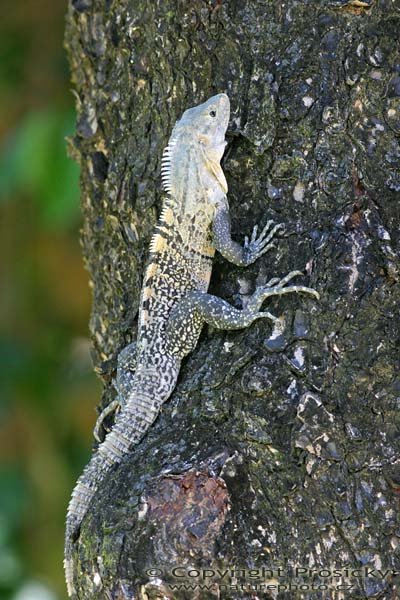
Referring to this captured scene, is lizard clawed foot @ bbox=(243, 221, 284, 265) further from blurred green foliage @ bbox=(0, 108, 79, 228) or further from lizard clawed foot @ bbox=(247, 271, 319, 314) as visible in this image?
blurred green foliage @ bbox=(0, 108, 79, 228)

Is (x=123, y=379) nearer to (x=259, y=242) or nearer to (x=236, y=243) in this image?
(x=236, y=243)

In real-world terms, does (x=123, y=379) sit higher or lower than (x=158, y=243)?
lower

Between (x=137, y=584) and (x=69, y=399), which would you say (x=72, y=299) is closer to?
(x=69, y=399)

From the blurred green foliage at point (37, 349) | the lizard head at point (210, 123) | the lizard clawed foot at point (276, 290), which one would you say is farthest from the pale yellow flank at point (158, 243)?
the blurred green foliage at point (37, 349)

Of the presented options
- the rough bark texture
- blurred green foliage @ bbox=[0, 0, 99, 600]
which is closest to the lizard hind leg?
the rough bark texture

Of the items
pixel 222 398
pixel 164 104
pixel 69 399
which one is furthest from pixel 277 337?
pixel 69 399

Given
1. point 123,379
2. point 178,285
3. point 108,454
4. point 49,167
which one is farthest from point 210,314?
point 49,167
